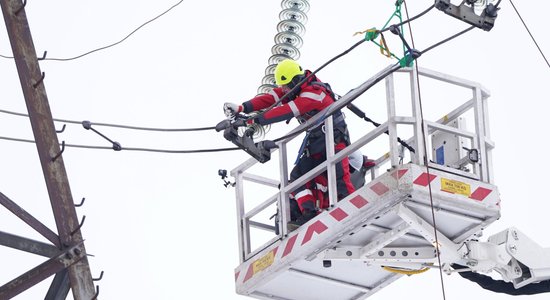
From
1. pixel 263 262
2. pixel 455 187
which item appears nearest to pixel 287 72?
pixel 263 262

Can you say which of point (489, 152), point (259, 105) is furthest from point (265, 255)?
point (489, 152)

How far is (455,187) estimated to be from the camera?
45.8ft

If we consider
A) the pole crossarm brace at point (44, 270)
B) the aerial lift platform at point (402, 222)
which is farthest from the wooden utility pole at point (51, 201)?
the aerial lift platform at point (402, 222)

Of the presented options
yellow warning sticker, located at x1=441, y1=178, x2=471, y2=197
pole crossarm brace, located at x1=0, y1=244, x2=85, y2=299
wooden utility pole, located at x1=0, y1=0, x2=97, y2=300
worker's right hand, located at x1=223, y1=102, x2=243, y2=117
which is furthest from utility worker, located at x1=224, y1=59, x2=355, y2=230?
pole crossarm brace, located at x1=0, y1=244, x2=85, y2=299

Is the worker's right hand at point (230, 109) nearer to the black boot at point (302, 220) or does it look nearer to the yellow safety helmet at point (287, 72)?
the yellow safety helmet at point (287, 72)

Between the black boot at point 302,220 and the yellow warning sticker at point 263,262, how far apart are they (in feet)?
→ 1.27

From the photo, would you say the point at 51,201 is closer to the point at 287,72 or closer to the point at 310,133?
the point at 310,133

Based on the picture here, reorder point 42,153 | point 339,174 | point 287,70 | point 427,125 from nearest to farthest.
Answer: point 42,153, point 427,125, point 339,174, point 287,70

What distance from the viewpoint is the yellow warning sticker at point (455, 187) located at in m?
13.9

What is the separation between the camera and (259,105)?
52.1 ft

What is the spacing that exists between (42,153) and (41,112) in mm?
393

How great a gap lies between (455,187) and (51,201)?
164 inches

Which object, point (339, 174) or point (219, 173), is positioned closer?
point (339, 174)

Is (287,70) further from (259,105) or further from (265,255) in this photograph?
(265,255)
